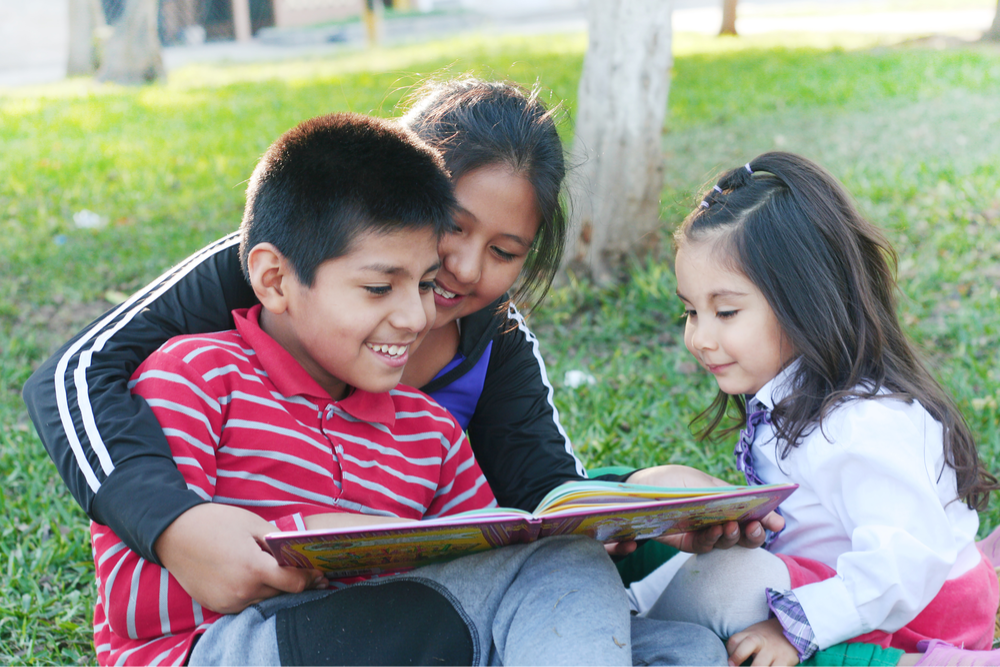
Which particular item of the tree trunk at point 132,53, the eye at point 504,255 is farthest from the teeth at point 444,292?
the tree trunk at point 132,53

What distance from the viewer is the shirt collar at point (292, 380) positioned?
1.61 metres

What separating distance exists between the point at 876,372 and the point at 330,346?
1126 millimetres

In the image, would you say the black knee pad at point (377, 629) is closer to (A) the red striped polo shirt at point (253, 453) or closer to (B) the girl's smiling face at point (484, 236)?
(A) the red striped polo shirt at point (253, 453)

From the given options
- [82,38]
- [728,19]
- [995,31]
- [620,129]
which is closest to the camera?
[620,129]

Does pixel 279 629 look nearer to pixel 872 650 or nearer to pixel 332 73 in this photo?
pixel 872 650

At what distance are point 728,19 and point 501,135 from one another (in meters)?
14.3

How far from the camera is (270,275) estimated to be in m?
1.65

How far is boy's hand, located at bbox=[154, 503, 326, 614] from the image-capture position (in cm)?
133

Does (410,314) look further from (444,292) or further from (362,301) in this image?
(444,292)

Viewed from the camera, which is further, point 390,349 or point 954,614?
point 954,614

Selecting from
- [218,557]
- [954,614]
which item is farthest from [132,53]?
[954,614]

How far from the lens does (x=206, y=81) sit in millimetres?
11828

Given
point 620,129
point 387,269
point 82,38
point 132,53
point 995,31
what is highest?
point 82,38

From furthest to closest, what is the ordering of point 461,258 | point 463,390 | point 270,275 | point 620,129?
point 620,129, point 463,390, point 461,258, point 270,275
